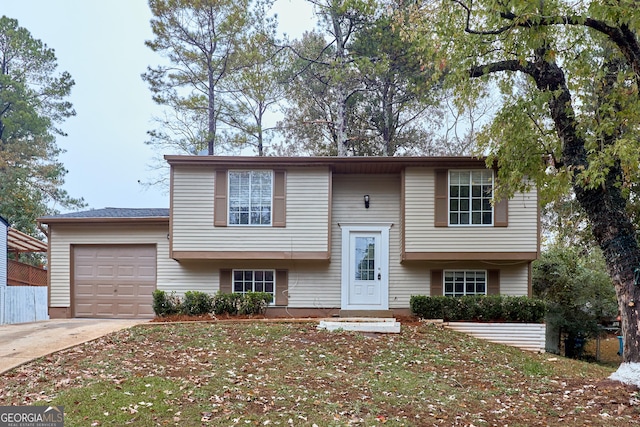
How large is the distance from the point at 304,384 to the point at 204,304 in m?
5.60

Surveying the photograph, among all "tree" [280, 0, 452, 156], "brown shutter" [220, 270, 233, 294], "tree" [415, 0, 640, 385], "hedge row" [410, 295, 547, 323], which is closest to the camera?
"tree" [415, 0, 640, 385]

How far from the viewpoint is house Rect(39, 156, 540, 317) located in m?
11.7

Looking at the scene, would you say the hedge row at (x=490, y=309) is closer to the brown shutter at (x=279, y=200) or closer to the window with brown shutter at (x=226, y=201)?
the brown shutter at (x=279, y=200)

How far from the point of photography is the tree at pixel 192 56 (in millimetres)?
17781

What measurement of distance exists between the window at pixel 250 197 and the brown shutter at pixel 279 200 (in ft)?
0.46

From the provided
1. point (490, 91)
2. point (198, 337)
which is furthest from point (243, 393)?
point (490, 91)

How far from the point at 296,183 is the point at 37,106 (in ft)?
64.6

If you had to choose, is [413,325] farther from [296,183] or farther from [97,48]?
[97,48]

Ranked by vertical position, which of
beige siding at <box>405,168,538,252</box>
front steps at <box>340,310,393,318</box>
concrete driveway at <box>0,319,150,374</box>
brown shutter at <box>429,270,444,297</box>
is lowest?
front steps at <box>340,310,393,318</box>

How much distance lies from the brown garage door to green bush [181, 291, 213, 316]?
85.4 inches

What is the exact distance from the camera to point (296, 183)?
1192 centimetres

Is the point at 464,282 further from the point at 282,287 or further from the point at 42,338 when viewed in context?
the point at 42,338

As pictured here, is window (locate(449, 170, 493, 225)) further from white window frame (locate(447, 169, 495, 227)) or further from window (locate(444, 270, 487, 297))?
window (locate(444, 270, 487, 297))

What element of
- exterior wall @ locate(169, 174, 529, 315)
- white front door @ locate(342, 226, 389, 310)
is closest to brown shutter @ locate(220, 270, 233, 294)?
exterior wall @ locate(169, 174, 529, 315)
